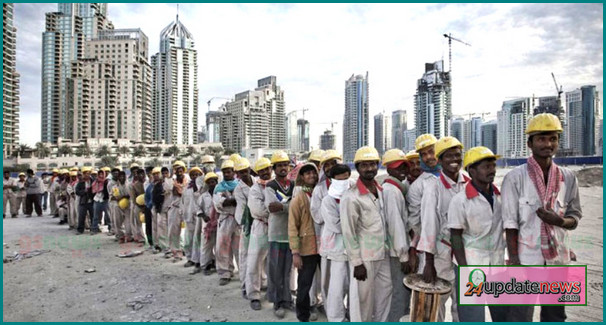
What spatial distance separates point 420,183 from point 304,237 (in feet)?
4.44

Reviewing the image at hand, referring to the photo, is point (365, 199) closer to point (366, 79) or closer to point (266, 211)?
point (266, 211)

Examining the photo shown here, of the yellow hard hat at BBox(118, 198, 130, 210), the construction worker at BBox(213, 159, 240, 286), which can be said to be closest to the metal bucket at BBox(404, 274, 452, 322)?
the construction worker at BBox(213, 159, 240, 286)

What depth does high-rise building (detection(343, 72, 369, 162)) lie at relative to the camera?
87.6m

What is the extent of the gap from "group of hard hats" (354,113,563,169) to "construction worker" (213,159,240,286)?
2557mm

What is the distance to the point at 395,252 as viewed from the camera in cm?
319

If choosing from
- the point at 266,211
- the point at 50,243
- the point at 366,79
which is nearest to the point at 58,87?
the point at 366,79

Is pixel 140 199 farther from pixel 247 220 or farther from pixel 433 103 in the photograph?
pixel 433 103

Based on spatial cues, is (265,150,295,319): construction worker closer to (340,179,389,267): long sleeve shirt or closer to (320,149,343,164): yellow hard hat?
(320,149,343,164): yellow hard hat

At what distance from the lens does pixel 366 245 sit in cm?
317

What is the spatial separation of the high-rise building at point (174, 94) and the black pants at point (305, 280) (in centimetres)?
11284

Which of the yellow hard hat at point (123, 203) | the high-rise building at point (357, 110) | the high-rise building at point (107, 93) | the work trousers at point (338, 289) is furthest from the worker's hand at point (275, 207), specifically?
the high-rise building at point (107, 93)

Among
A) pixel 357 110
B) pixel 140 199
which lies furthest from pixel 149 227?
pixel 357 110

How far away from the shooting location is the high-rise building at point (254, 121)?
4222 inches

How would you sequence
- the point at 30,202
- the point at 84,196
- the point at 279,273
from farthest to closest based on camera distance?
the point at 30,202 → the point at 84,196 → the point at 279,273
